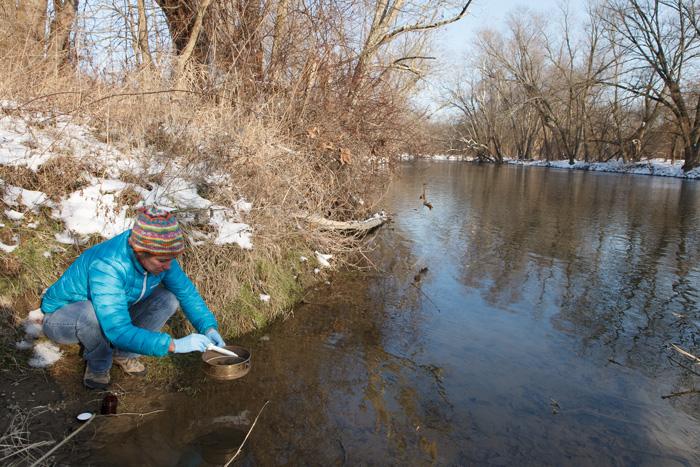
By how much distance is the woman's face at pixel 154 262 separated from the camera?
2.81 m

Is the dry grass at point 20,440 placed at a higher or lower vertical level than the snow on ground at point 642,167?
lower

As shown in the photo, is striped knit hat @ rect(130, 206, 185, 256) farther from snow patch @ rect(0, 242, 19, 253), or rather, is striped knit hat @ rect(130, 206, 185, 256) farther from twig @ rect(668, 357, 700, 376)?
twig @ rect(668, 357, 700, 376)

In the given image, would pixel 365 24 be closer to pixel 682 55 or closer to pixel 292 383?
pixel 292 383

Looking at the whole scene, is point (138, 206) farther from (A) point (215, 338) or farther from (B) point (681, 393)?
(B) point (681, 393)

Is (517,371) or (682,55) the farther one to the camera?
(682,55)

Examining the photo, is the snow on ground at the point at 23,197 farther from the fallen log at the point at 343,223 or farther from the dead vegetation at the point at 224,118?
the fallen log at the point at 343,223

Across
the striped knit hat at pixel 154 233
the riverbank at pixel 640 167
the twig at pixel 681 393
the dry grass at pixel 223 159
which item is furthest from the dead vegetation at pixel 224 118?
the riverbank at pixel 640 167

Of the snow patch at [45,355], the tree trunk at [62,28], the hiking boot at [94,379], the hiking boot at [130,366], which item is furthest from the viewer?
the tree trunk at [62,28]

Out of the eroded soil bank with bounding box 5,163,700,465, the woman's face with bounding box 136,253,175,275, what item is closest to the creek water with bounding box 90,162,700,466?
the eroded soil bank with bounding box 5,163,700,465

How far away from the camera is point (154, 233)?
273 cm

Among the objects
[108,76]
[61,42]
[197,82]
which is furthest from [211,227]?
[61,42]

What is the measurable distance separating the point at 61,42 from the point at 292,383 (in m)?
5.99

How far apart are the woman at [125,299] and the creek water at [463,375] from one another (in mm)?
612

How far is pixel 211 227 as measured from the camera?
4.63 metres
